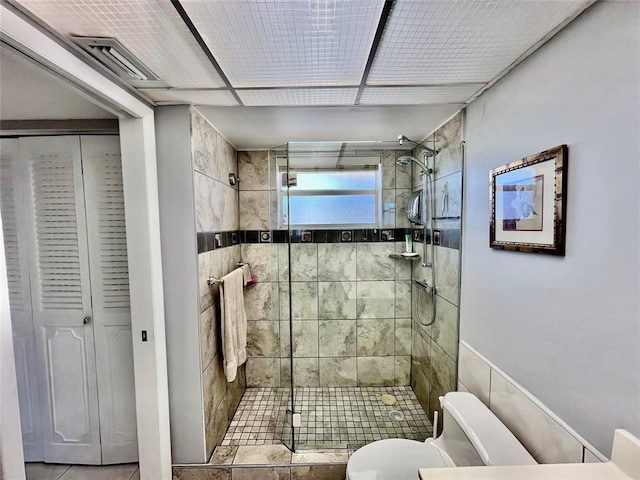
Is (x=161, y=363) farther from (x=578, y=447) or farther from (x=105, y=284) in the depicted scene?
(x=578, y=447)

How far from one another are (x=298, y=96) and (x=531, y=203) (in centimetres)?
121

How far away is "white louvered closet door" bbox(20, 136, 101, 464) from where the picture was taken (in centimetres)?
165

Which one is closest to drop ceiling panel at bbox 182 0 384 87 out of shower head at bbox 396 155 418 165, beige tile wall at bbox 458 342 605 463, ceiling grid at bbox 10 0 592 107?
ceiling grid at bbox 10 0 592 107

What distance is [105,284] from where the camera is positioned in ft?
5.57

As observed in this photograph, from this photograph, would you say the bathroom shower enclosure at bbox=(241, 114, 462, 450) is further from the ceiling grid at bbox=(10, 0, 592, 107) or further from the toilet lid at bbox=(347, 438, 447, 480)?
the ceiling grid at bbox=(10, 0, 592, 107)

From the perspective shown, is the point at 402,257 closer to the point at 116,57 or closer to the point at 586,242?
the point at 586,242

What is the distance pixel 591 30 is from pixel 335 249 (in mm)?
1804

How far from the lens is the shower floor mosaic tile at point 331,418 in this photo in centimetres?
191

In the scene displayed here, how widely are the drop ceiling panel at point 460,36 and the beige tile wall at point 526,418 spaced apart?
1393 mm

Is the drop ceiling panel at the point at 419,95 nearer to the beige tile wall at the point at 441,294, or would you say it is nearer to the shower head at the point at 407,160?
the beige tile wall at the point at 441,294

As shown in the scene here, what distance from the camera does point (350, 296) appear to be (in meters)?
2.40

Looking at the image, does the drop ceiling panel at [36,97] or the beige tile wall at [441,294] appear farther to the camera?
the beige tile wall at [441,294]

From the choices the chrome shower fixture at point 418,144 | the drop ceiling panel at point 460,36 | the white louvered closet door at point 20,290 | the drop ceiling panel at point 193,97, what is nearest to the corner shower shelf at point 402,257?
the chrome shower fixture at point 418,144

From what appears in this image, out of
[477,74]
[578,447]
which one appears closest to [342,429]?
[578,447]
